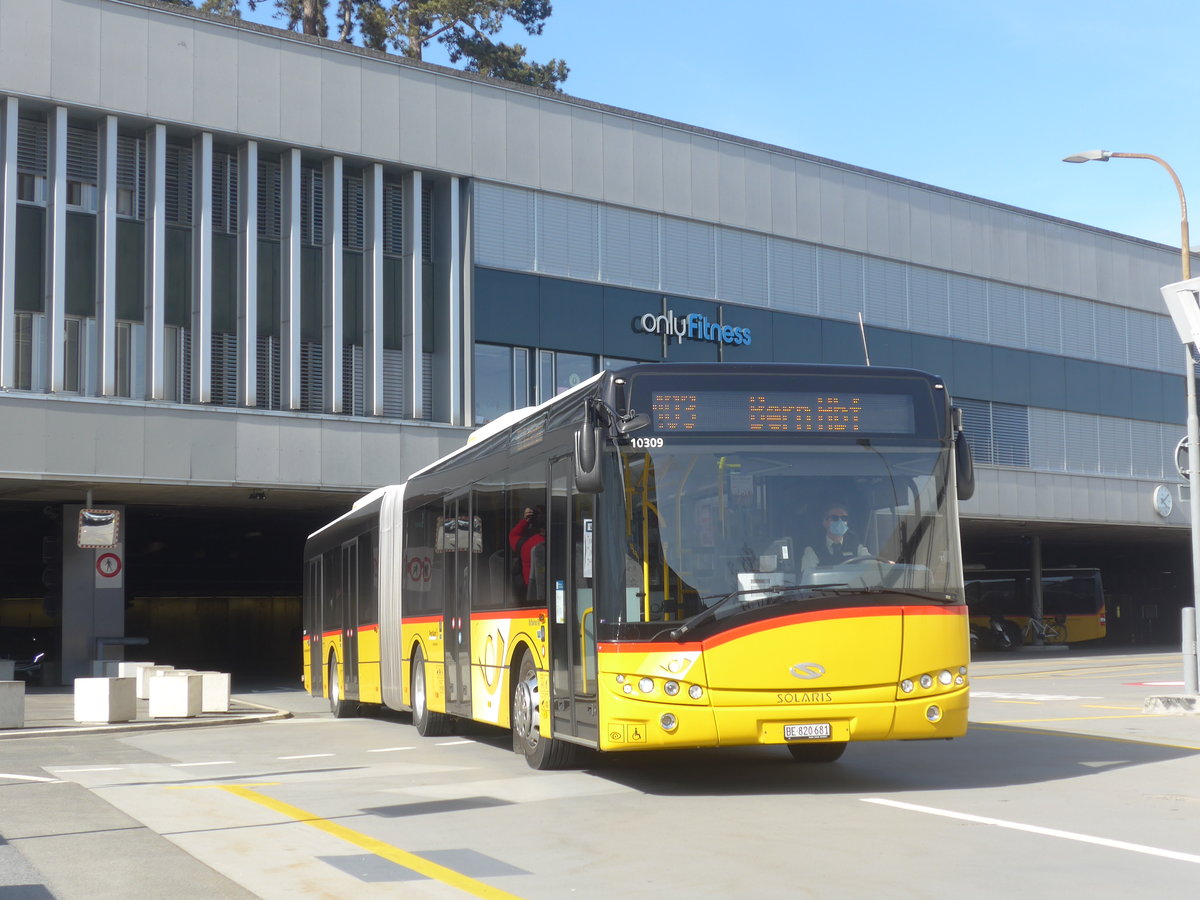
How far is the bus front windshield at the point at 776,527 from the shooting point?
10.2 metres

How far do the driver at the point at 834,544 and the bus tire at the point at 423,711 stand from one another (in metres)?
7.13

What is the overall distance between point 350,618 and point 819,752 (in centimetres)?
989

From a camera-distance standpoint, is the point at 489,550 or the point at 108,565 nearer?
the point at 489,550

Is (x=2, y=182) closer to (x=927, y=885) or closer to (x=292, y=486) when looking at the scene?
(x=292, y=486)

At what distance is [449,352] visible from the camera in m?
30.9

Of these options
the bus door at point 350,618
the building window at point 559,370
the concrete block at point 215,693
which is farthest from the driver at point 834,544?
the building window at point 559,370

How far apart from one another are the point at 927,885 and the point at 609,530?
4.02 meters

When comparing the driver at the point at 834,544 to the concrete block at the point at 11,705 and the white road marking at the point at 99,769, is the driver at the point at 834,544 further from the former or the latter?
the concrete block at the point at 11,705

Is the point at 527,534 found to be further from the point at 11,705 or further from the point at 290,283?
the point at 290,283

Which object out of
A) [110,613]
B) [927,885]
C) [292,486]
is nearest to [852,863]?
[927,885]

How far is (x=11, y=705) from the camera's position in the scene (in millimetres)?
18922

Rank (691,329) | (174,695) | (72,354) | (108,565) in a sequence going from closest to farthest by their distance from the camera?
(174,695), (72,354), (108,565), (691,329)

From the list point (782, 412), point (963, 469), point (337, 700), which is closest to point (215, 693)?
point (337, 700)

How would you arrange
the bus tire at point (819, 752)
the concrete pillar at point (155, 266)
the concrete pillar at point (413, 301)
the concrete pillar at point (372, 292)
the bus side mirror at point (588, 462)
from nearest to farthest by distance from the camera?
the bus side mirror at point (588, 462), the bus tire at point (819, 752), the concrete pillar at point (155, 266), the concrete pillar at point (372, 292), the concrete pillar at point (413, 301)
